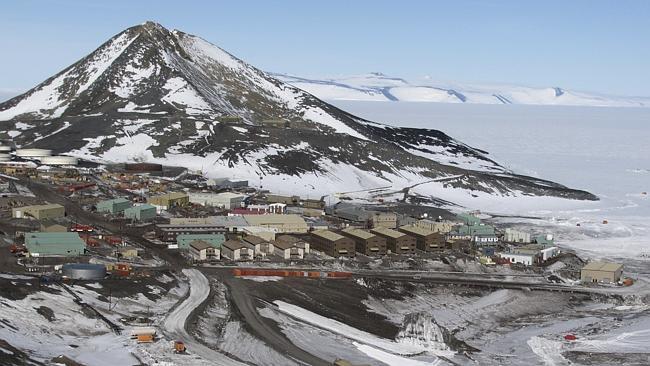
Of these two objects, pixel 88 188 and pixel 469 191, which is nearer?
pixel 88 188

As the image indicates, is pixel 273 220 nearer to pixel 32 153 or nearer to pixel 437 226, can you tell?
pixel 437 226

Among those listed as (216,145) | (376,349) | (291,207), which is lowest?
(376,349)

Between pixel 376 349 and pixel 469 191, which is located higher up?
pixel 469 191

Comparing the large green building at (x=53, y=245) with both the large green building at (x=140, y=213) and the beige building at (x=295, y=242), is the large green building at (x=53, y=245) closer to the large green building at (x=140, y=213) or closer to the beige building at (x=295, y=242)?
the beige building at (x=295, y=242)

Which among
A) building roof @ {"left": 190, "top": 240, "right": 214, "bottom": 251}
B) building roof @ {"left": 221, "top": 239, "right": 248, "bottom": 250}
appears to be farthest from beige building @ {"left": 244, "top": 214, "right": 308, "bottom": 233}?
building roof @ {"left": 190, "top": 240, "right": 214, "bottom": 251}

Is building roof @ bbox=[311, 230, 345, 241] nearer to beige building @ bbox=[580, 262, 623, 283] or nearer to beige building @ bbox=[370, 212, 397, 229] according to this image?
beige building @ bbox=[370, 212, 397, 229]

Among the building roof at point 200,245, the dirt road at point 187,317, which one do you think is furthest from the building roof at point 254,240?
the dirt road at point 187,317

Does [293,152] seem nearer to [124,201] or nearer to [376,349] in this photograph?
[124,201]

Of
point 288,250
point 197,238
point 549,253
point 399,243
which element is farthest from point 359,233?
point 549,253

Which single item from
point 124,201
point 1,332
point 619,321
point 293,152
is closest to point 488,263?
point 619,321

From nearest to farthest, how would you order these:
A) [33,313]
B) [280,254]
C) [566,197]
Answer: [33,313], [280,254], [566,197]
